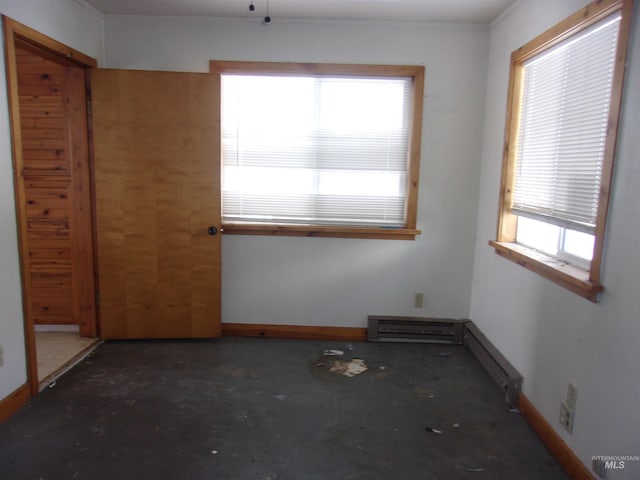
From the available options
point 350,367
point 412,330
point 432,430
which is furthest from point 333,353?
point 432,430

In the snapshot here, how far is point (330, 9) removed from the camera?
10.1ft

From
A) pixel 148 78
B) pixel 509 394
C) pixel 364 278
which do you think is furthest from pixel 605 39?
pixel 148 78

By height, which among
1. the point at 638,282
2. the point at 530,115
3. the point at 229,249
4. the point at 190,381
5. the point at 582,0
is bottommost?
the point at 190,381

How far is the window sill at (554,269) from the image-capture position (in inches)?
75.1

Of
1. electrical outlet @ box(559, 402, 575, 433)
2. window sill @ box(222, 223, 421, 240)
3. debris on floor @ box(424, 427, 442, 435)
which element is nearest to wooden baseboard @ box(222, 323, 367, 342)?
window sill @ box(222, 223, 421, 240)

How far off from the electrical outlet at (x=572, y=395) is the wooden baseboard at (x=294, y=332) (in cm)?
174

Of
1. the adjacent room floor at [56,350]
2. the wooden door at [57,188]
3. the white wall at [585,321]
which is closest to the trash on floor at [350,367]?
the white wall at [585,321]

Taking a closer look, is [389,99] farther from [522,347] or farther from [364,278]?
[522,347]

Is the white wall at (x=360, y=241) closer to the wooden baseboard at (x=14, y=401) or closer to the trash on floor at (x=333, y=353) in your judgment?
the trash on floor at (x=333, y=353)

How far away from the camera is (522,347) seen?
2621 millimetres

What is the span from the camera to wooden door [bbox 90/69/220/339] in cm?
324

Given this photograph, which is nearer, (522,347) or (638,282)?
(638,282)

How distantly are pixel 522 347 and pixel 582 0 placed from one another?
1.84m

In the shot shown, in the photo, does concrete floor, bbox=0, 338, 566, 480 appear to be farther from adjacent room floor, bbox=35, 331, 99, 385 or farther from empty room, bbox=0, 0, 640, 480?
adjacent room floor, bbox=35, 331, 99, 385
